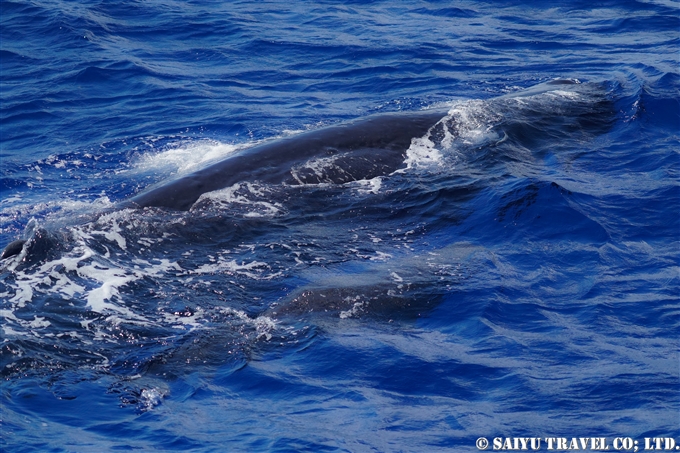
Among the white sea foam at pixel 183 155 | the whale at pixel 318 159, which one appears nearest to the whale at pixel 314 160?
the whale at pixel 318 159

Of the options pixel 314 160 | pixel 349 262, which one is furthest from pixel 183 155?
pixel 349 262

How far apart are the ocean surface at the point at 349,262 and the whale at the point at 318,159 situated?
0.23 metres

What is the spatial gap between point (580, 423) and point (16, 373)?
6.09 m

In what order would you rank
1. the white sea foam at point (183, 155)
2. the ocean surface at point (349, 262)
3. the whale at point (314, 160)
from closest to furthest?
the ocean surface at point (349, 262)
the whale at point (314, 160)
the white sea foam at point (183, 155)

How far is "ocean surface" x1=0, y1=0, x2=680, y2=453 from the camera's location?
31.6 ft

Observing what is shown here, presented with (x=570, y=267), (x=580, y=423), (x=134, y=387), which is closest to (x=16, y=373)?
(x=134, y=387)

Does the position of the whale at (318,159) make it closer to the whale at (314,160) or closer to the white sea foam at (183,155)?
the whale at (314,160)

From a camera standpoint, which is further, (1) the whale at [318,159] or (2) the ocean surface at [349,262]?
(1) the whale at [318,159]

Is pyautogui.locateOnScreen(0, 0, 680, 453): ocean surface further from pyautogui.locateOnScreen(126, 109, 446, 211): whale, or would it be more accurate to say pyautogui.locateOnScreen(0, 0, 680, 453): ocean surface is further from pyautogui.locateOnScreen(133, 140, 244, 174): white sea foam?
pyautogui.locateOnScreen(126, 109, 446, 211): whale

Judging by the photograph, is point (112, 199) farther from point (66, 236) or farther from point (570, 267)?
point (570, 267)

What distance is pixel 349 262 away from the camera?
13.4m

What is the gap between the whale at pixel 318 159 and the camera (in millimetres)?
14898

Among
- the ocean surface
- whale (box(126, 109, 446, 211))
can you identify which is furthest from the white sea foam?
whale (box(126, 109, 446, 211))

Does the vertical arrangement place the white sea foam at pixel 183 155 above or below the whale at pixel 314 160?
below
